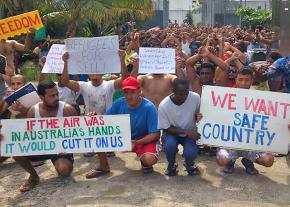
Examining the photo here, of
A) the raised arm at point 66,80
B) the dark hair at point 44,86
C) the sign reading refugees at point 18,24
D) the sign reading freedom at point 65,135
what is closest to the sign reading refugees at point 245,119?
the sign reading freedom at point 65,135

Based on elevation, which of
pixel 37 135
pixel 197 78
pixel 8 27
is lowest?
pixel 37 135

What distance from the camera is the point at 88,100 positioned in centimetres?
708

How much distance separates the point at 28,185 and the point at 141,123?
1595mm

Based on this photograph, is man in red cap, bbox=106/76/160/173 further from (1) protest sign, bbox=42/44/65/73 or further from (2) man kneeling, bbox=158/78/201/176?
(1) protest sign, bbox=42/44/65/73

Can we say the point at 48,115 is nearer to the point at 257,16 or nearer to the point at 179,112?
the point at 179,112

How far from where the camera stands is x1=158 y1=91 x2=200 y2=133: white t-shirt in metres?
6.21

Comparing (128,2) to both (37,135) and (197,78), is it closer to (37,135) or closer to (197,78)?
(197,78)

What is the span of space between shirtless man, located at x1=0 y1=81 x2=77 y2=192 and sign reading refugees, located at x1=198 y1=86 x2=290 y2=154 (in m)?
1.70

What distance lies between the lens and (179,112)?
6215 mm

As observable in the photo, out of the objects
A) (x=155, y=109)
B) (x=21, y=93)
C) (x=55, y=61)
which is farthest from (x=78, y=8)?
(x=155, y=109)

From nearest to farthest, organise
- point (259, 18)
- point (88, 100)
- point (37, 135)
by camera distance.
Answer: point (37, 135) → point (88, 100) → point (259, 18)

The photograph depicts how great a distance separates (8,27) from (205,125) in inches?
171

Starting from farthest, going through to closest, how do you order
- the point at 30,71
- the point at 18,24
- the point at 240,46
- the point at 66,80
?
1. the point at 30,71
2. the point at 240,46
3. the point at 18,24
4. the point at 66,80

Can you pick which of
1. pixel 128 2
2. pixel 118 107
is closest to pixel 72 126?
pixel 118 107
